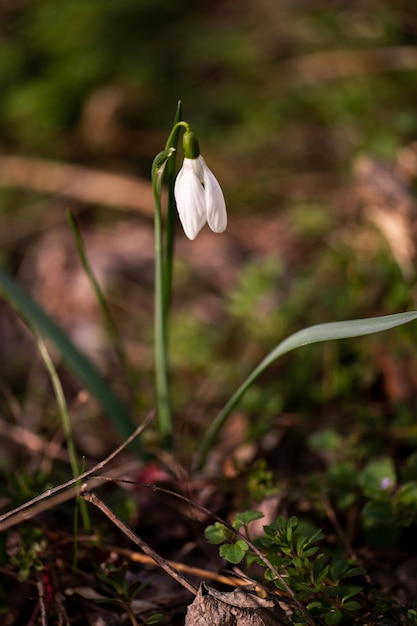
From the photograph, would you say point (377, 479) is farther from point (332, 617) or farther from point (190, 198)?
point (190, 198)

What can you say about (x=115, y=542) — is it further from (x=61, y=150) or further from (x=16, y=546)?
(x=61, y=150)

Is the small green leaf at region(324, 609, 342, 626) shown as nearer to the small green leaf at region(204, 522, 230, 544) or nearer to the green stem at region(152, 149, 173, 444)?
the small green leaf at region(204, 522, 230, 544)

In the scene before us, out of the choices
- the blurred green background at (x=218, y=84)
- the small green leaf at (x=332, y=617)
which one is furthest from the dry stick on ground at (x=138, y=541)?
the blurred green background at (x=218, y=84)

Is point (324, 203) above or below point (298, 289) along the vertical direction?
above

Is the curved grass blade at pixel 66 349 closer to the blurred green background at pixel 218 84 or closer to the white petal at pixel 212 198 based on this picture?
the white petal at pixel 212 198

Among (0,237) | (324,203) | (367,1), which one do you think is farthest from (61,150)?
(367,1)

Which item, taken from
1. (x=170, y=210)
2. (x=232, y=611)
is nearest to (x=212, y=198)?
(x=170, y=210)
